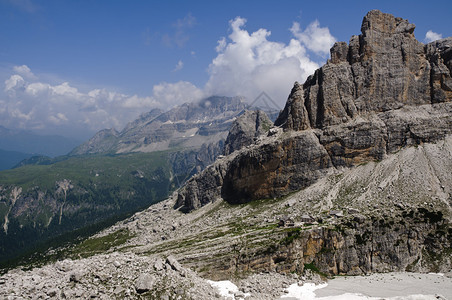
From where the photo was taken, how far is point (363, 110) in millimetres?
114188

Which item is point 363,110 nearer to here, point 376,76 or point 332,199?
point 376,76

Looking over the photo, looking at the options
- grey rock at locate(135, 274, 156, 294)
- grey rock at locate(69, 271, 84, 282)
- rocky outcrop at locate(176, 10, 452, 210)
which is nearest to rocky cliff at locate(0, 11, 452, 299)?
grey rock at locate(135, 274, 156, 294)

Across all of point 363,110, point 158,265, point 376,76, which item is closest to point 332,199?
point 363,110

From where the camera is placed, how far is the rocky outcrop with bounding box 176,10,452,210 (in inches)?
4156

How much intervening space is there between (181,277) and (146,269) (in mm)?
7057

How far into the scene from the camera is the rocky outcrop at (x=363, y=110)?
106 meters

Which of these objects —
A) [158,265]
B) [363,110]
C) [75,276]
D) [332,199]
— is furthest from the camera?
[363,110]

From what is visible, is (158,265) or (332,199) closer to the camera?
(158,265)

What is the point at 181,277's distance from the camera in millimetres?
58781

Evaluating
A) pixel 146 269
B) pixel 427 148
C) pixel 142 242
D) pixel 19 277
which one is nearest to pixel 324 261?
pixel 146 269

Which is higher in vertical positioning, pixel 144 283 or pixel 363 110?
pixel 363 110

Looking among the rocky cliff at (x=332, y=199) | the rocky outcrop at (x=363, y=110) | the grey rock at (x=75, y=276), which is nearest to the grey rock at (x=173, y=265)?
the rocky cliff at (x=332, y=199)

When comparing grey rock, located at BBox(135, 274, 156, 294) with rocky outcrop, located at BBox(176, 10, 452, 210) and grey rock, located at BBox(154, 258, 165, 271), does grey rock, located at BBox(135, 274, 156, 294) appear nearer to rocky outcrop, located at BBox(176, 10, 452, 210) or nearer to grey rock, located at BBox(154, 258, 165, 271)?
grey rock, located at BBox(154, 258, 165, 271)

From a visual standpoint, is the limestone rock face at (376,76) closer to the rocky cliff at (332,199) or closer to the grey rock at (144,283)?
the rocky cliff at (332,199)
